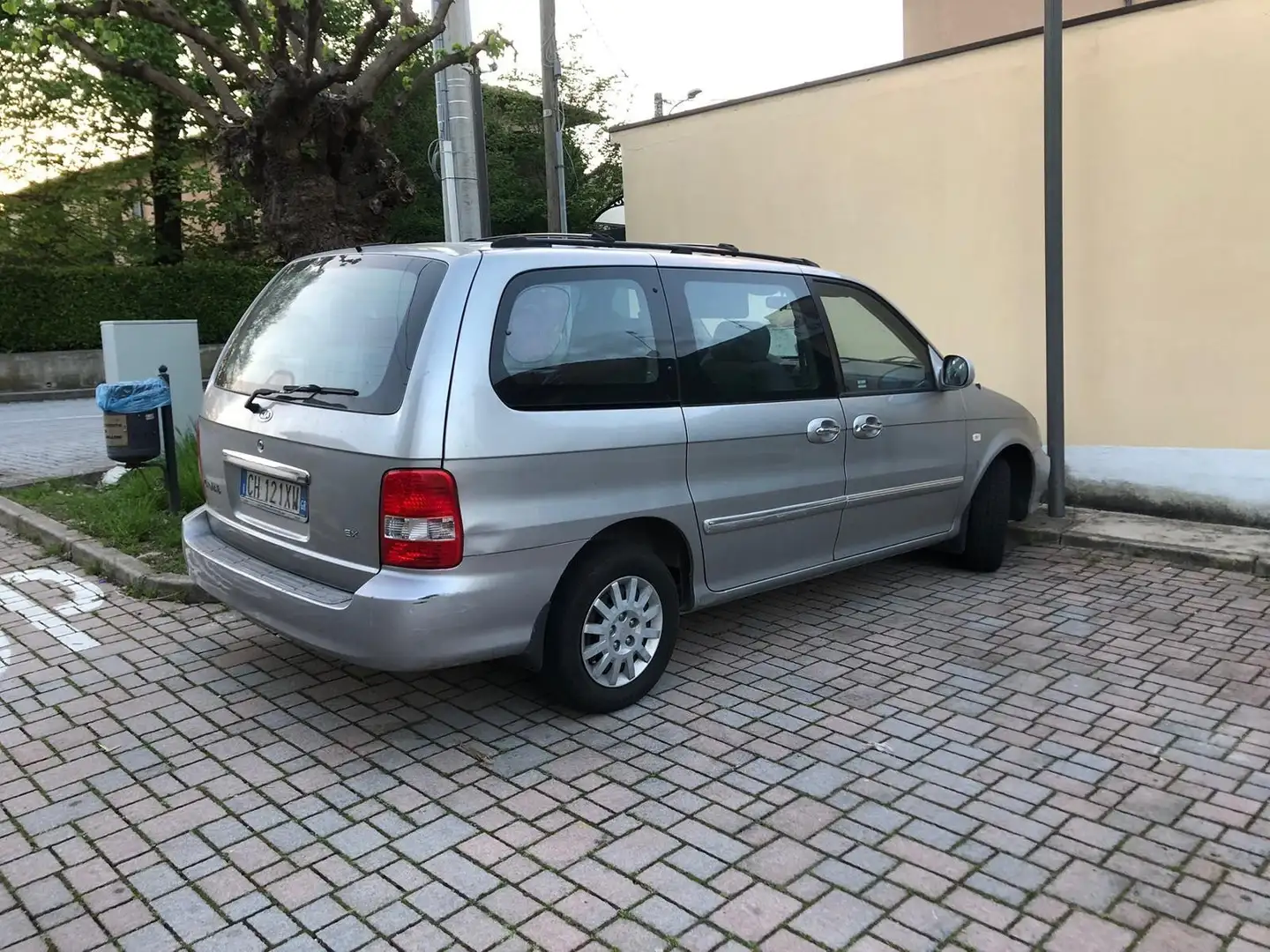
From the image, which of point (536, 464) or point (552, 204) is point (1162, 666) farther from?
point (552, 204)

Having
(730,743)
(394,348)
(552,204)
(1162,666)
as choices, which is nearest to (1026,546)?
(1162,666)

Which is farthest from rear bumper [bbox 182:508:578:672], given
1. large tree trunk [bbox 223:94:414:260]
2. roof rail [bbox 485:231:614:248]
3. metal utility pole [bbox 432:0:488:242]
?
metal utility pole [bbox 432:0:488:242]

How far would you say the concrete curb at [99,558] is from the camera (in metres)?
5.48

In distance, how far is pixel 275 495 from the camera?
3.95m

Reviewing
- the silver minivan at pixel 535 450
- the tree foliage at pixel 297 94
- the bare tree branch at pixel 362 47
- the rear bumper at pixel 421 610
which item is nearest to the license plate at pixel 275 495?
the silver minivan at pixel 535 450

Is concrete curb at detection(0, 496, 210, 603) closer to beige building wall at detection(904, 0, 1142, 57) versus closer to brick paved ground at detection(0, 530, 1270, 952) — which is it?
brick paved ground at detection(0, 530, 1270, 952)

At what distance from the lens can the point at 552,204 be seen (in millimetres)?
15461

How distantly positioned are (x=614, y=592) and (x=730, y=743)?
734 mm

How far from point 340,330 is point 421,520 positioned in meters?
0.95

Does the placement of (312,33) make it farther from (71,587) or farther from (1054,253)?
(1054,253)

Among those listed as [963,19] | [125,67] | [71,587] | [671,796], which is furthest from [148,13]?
[963,19]

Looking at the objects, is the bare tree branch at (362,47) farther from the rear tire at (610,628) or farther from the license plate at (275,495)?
the rear tire at (610,628)

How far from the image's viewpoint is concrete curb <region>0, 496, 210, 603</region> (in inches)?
216

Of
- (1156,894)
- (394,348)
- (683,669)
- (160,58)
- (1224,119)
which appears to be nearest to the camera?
(1156,894)
